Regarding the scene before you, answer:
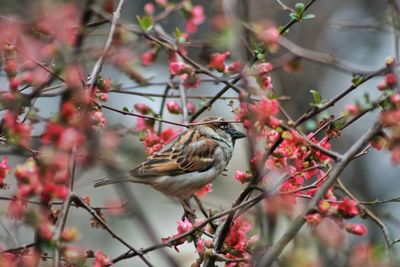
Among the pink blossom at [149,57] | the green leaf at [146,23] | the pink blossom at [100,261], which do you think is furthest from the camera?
the pink blossom at [149,57]

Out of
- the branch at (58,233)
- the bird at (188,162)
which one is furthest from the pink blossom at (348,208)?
the bird at (188,162)

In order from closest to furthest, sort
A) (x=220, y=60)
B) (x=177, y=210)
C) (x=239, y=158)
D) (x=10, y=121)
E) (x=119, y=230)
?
(x=10, y=121) → (x=220, y=60) → (x=119, y=230) → (x=177, y=210) → (x=239, y=158)

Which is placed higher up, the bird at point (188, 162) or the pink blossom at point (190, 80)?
the bird at point (188, 162)

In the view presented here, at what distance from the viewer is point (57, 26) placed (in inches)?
120

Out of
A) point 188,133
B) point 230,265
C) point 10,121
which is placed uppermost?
point 188,133

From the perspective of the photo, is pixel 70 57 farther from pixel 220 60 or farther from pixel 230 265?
pixel 220 60

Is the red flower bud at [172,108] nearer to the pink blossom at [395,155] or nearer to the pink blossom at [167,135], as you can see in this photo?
the pink blossom at [167,135]

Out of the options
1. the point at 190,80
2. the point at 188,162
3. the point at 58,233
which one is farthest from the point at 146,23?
the point at 188,162

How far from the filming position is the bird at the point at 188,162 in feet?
18.5

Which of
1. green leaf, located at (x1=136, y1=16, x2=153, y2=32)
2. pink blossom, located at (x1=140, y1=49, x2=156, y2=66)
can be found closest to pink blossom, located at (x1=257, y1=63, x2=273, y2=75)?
green leaf, located at (x1=136, y1=16, x2=153, y2=32)

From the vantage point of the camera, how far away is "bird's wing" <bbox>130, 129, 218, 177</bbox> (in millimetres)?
5668

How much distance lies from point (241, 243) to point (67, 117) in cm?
128

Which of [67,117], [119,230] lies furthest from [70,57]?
[119,230]

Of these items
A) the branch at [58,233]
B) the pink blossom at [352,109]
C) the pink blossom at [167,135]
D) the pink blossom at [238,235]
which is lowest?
the branch at [58,233]
